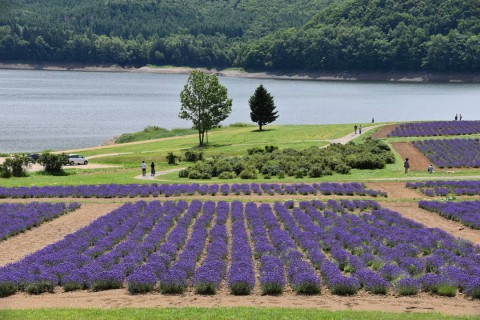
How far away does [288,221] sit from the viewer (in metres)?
34.2

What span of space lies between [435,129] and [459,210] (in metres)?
51.4

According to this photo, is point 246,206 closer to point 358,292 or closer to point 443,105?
point 358,292

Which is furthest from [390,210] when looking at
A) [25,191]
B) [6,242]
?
[25,191]

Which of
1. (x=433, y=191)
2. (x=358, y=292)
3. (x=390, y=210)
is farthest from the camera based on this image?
(x=433, y=191)

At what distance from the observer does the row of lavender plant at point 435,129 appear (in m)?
83.5

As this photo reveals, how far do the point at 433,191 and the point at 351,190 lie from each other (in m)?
5.75

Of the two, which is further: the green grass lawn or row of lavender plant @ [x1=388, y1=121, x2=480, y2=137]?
row of lavender plant @ [x1=388, y1=121, x2=480, y2=137]

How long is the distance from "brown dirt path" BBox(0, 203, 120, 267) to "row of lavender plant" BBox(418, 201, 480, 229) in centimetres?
2001

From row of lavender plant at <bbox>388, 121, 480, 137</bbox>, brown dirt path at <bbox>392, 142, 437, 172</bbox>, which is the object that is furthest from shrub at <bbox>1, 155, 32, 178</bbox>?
row of lavender plant at <bbox>388, 121, 480, 137</bbox>

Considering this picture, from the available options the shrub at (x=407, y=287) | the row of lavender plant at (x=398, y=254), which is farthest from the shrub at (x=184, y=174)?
the shrub at (x=407, y=287)

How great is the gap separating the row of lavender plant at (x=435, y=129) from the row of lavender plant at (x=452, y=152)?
8814 millimetres

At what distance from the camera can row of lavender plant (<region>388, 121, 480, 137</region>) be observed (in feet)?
274

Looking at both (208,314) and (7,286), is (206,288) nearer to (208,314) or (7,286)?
(208,314)

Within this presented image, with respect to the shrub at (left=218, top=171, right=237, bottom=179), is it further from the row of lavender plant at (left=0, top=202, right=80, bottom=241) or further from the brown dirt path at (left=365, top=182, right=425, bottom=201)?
the row of lavender plant at (left=0, top=202, right=80, bottom=241)
